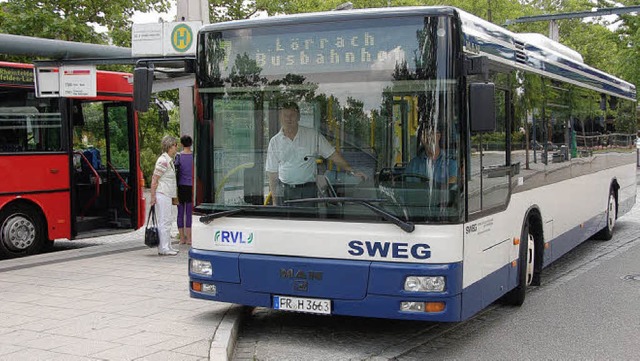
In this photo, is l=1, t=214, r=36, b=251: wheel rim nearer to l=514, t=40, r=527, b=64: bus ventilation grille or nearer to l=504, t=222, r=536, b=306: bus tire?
l=504, t=222, r=536, b=306: bus tire

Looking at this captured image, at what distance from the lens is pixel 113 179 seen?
46.7 feet

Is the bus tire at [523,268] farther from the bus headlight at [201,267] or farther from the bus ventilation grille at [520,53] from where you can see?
the bus headlight at [201,267]

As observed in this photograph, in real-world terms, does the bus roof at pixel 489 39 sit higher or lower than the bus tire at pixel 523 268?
higher

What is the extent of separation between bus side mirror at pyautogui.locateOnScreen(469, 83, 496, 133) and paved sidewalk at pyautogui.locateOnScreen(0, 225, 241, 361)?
269 centimetres

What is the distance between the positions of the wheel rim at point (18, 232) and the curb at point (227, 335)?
19.4 feet

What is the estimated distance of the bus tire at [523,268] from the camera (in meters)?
7.79

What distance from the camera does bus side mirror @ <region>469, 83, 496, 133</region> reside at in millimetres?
5984

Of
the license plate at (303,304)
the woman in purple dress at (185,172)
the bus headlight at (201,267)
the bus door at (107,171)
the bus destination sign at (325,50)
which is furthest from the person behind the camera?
the bus door at (107,171)

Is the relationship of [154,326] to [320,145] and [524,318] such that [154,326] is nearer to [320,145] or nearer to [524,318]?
[320,145]

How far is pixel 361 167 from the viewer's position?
6070 mm

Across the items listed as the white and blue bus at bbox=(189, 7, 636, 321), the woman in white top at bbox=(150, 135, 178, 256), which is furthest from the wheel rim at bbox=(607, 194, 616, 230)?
the woman in white top at bbox=(150, 135, 178, 256)

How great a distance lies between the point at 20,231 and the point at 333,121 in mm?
7803

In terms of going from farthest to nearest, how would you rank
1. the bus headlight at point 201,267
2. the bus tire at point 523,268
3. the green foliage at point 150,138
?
the green foliage at point 150,138, the bus tire at point 523,268, the bus headlight at point 201,267

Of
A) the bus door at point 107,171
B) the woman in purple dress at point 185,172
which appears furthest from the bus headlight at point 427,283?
the bus door at point 107,171
